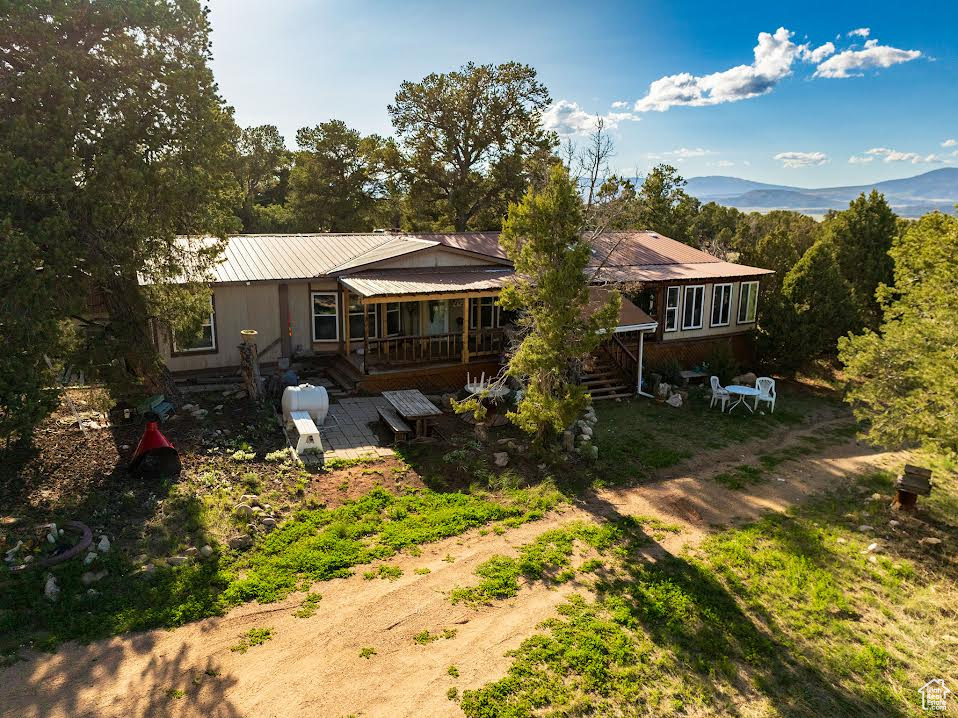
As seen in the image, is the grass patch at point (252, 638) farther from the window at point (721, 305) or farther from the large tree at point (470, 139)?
the large tree at point (470, 139)

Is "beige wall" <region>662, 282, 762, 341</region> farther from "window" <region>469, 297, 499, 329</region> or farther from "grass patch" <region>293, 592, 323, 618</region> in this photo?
"grass patch" <region>293, 592, 323, 618</region>

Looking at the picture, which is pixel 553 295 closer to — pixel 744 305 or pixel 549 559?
pixel 549 559

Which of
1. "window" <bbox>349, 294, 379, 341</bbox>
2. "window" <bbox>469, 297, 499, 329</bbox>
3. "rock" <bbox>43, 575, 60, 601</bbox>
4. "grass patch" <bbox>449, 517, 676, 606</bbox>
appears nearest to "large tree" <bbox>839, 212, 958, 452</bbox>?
"grass patch" <bbox>449, 517, 676, 606</bbox>

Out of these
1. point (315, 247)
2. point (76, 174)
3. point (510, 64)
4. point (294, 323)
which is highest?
point (510, 64)

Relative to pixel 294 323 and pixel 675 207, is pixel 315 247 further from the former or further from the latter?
pixel 675 207

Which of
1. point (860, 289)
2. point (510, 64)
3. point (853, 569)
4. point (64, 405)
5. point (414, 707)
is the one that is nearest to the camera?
point (414, 707)

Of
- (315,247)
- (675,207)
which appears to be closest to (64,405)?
(315,247)

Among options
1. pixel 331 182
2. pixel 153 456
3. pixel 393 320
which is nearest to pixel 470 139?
pixel 331 182
